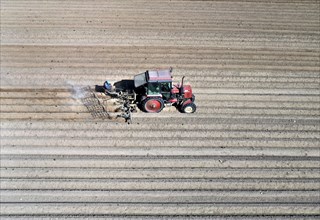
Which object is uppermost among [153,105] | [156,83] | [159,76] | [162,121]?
[159,76]

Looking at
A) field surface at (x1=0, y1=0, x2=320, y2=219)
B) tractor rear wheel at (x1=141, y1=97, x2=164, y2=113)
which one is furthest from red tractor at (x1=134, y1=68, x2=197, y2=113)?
field surface at (x1=0, y1=0, x2=320, y2=219)

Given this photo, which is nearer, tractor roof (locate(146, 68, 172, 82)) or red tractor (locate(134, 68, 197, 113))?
tractor roof (locate(146, 68, 172, 82))

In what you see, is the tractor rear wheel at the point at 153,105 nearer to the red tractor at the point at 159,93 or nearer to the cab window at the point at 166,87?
the red tractor at the point at 159,93

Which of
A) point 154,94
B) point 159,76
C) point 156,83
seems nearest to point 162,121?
point 154,94

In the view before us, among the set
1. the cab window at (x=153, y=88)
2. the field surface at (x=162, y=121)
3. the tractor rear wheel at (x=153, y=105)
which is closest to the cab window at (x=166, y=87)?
the cab window at (x=153, y=88)

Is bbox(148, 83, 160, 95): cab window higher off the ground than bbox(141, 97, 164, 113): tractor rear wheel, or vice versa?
bbox(148, 83, 160, 95): cab window

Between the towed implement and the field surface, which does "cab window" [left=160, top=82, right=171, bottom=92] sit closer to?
the towed implement

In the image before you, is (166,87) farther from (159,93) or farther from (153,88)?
(153,88)

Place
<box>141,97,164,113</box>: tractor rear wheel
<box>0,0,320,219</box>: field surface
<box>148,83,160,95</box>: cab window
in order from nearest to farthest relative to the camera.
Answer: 1. <box>0,0,320,219</box>: field surface
2. <box>148,83,160,95</box>: cab window
3. <box>141,97,164,113</box>: tractor rear wheel
